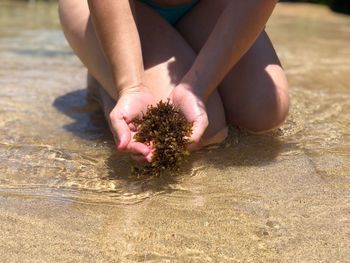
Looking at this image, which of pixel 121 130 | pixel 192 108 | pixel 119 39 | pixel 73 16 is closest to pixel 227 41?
pixel 192 108

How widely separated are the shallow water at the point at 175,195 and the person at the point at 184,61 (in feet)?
0.44

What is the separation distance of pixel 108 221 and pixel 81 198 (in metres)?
0.20

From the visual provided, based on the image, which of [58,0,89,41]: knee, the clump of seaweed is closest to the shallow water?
the clump of seaweed

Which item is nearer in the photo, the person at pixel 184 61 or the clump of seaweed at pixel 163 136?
the clump of seaweed at pixel 163 136

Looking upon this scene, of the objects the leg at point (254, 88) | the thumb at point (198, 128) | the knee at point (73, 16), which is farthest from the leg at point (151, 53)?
the thumb at point (198, 128)

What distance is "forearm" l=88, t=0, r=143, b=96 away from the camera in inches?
75.6

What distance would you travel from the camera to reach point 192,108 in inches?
72.6

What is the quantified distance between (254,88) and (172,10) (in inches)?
22.7

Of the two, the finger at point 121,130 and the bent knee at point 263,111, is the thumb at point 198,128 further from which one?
the bent knee at point 263,111

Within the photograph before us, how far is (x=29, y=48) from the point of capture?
15.8 feet

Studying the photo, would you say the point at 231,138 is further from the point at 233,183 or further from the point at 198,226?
the point at 198,226

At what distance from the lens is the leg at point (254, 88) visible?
221 cm

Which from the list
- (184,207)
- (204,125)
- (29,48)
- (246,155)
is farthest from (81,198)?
(29,48)

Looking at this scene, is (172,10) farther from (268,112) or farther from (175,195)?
(175,195)
